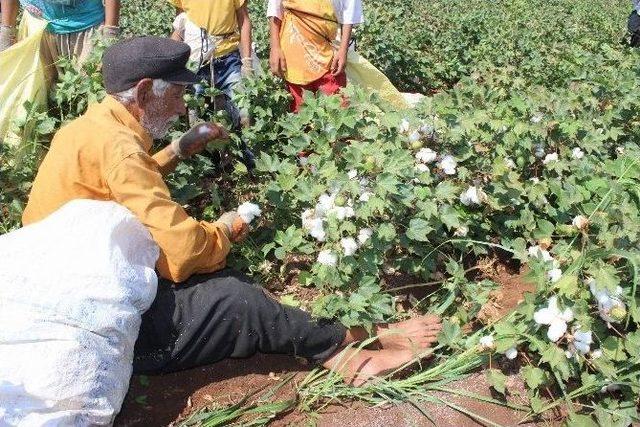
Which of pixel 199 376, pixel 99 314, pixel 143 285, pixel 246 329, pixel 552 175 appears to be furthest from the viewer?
pixel 552 175

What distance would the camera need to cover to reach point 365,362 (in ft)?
7.47

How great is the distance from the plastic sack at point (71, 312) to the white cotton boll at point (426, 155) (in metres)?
1.14

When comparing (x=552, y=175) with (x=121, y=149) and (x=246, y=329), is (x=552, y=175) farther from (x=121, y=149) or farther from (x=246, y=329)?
(x=121, y=149)

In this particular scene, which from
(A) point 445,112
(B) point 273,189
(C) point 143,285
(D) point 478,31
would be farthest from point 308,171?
(D) point 478,31

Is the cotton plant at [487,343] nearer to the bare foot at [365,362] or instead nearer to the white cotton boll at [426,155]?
the bare foot at [365,362]

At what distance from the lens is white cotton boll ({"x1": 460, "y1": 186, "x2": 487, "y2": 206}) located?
8.24ft

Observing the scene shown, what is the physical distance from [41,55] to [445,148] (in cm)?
215

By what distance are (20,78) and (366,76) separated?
6.38ft

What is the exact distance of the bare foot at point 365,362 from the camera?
2.24m

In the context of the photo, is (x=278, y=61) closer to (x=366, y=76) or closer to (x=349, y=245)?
(x=366, y=76)

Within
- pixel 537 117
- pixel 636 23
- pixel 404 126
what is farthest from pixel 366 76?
pixel 636 23

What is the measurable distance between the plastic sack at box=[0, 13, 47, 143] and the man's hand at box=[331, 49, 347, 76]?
1531 mm

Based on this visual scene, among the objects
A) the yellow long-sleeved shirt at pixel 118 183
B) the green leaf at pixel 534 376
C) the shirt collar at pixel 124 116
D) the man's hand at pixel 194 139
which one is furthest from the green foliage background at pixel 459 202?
the shirt collar at pixel 124 116

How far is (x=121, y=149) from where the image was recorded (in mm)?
1958
